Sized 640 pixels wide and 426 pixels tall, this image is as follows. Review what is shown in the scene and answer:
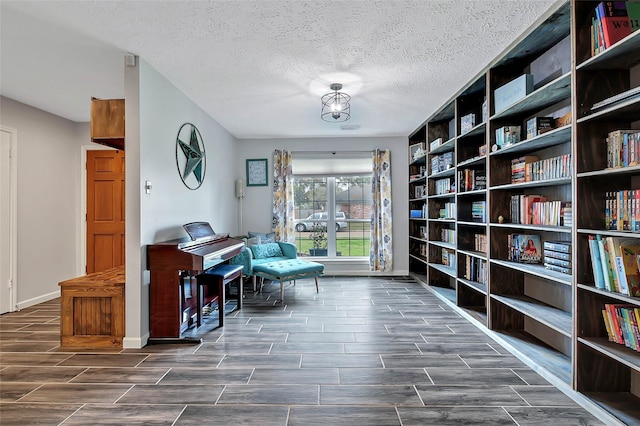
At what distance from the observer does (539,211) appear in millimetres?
2668

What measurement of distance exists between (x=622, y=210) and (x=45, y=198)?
19.2ft

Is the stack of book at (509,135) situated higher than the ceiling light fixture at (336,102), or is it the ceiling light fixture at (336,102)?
the ceiling light fixture at (336,102)

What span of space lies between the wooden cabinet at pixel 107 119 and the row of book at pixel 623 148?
3523 millimetres

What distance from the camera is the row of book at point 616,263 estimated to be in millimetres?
1728

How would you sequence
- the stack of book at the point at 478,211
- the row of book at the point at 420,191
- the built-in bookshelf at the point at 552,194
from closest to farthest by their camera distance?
the built-in bookshelf at the point at 552,194, the stack of book at the point at 478,211, the row of book at the point at 420,191

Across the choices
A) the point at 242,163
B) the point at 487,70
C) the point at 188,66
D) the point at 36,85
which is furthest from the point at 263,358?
the point at 242,163

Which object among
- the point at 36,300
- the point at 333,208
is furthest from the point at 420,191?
the point at 36,300

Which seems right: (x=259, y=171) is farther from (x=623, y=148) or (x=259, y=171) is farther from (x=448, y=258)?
(x=623, y=148)

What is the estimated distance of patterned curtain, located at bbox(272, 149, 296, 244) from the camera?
5.89m

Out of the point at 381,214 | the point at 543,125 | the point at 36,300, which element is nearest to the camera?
the point at 543,125

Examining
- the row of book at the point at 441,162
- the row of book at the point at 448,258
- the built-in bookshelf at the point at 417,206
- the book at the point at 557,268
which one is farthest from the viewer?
the built-in bookshelf at the point at 417,206

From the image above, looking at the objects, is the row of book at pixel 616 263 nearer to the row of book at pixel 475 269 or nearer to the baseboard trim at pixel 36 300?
the row of book at pixel 475 269

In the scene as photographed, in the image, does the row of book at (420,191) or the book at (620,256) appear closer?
the book at (620,256)

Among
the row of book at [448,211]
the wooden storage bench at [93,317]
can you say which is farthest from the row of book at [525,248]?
the wooden storage bench at [93,317]
